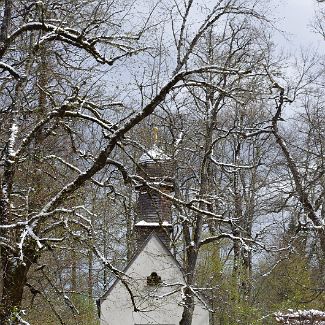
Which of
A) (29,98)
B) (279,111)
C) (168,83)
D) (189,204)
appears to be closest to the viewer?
(168,83)

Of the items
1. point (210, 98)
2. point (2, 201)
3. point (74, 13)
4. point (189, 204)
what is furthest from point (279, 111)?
point (2, 201)

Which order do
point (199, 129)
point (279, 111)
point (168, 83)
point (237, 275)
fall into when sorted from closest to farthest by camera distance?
point (168, 83) → point (279, 111) → point (199, 129) → point (237, 275)

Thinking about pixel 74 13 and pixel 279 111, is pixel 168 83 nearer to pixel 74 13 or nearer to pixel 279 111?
pixel 74 13

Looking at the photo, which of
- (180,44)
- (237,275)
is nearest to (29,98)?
(180,44)

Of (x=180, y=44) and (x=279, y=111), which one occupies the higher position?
(x=180, y=44)

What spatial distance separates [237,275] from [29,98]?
13.7 m

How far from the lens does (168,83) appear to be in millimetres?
8391

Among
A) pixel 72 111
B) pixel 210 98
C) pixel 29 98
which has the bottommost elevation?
pixel 72 111

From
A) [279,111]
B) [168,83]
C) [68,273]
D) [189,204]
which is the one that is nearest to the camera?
[168,83]

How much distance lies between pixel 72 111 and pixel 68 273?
25.7 feet

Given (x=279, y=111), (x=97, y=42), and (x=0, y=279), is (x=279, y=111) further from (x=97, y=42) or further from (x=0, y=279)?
(x=0, y=279)

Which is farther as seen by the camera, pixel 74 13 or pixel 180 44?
pixel 180 44

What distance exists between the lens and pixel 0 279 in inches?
334

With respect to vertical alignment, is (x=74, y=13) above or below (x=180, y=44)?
below
